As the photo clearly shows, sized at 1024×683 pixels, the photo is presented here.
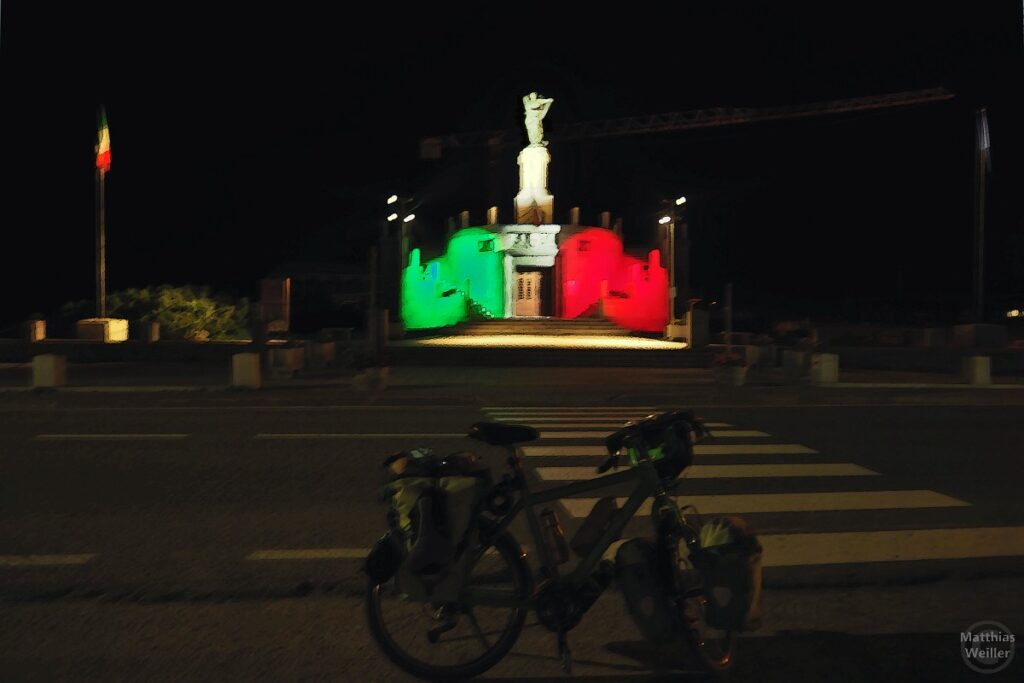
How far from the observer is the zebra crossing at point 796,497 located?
258 inches

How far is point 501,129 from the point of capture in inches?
3743

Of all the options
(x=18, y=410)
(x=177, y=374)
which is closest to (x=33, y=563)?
(x=18, y=410)

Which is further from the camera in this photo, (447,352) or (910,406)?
(447,352)

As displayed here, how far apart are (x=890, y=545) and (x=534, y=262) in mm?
47195

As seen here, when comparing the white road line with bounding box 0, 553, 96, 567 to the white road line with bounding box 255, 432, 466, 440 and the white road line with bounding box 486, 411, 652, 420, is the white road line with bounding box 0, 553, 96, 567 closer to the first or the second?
the white road line with bounding box 255, 432, 466, 440

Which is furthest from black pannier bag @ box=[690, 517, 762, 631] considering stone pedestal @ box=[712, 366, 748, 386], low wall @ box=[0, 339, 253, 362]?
low wall @ box=[0, 339, 253, 362]

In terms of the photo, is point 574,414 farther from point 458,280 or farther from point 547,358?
point 458,280

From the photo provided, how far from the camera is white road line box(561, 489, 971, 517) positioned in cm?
795

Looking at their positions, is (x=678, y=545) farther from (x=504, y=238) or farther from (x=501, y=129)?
(x=501, y=129)

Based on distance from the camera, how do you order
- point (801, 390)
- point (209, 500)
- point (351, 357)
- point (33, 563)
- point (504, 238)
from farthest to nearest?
point (504, 238)
point (351, 357)
point (801, 390)
point (209, 500)
point (33, 563)

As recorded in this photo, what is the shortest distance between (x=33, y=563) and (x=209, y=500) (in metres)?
2.10

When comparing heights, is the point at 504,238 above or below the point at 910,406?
above

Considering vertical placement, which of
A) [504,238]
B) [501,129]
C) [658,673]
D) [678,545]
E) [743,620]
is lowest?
[658,673]

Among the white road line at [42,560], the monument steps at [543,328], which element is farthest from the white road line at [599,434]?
the monument steps at [543,328]
